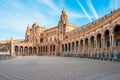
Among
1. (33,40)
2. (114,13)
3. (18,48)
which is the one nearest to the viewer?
(114,13)

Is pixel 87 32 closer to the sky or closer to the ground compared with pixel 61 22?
closer to the ground

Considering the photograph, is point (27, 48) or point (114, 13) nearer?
point (114, 13)

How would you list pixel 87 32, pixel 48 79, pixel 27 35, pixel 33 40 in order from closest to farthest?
pixel 48 79 → pixel 87 32 → pixel 33 40 → pixel 27 35

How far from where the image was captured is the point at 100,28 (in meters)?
36.1

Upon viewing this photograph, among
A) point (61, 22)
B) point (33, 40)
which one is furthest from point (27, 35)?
point (61, 22)

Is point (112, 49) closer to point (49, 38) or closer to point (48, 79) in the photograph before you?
point (48, 79)

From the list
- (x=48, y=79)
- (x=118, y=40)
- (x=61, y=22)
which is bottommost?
(x=48, y=79)

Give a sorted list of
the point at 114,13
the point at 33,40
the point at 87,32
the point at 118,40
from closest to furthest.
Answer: the point at 114,13 < the point at 118,40 < the point at 87,32 < the point at 33,40

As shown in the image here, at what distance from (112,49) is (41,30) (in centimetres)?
7558

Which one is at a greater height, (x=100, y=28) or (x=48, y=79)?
(x=100, y=28)

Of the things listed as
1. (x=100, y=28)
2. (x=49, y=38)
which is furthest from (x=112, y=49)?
(x=49, y=38)

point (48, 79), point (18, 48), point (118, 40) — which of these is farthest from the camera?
point (18, 48)

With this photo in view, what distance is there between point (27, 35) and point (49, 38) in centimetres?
1873

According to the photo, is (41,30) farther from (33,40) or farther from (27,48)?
(27,48)
